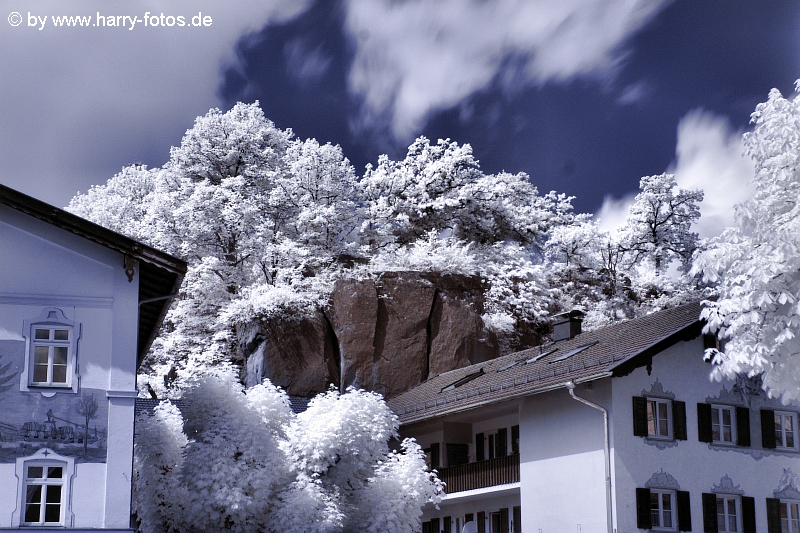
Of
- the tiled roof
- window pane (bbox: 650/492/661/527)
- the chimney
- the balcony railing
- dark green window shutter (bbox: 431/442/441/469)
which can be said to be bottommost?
window pane (bbox: 650/492/661/527)

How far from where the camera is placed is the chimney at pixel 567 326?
3125 centimetres

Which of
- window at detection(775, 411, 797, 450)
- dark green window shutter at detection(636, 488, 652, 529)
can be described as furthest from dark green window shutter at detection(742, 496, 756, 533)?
dark green window shutter at detection(636, 488, 652, 529)

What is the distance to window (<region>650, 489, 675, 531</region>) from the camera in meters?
24.9

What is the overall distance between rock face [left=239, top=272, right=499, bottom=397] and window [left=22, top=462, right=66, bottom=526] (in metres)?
14.5

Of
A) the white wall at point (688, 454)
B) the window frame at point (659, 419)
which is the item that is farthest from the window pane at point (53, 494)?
the window frame at point (659, 419)

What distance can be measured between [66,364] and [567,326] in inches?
604

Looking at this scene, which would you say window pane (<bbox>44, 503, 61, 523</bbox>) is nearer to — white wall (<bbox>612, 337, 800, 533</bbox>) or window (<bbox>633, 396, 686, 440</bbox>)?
white wall (<bbox>612, 337, 800, 533</bbox>)

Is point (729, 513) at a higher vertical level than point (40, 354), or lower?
lower

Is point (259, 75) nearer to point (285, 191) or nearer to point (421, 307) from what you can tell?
point (285, 191)

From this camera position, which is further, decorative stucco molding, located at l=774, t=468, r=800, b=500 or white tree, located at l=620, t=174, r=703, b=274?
white tree, located at l=620, t=174, r=703, b=274

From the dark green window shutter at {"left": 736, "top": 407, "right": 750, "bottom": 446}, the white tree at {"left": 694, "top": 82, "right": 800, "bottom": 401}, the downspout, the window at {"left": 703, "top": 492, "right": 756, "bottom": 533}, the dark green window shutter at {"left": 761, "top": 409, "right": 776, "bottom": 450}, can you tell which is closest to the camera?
the white tree at {"left": 694, "top": 82, "right": 800, "bottom": 401}

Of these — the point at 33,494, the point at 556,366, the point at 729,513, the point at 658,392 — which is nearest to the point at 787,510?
the point at 729,513

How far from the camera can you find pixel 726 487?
26016mm

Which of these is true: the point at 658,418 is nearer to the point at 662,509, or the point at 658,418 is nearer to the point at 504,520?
the point at 662,509
